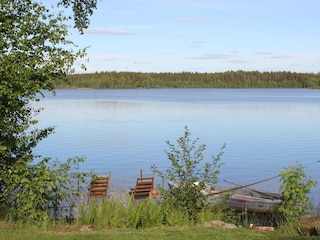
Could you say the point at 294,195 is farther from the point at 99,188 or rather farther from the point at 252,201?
the point at 99,188

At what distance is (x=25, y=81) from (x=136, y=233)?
127 inches

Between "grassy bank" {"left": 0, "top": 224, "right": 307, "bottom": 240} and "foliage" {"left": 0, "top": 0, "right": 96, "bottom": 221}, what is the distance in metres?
0.42

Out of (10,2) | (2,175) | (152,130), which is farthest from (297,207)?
(152,130)

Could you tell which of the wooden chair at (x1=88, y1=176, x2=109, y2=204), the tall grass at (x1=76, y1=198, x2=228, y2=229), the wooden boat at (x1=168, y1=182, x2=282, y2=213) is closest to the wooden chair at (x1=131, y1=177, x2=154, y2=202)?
the wooden chair at (x1=88, y1=176, x2=109, y2=204)

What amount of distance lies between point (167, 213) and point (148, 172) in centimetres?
1393

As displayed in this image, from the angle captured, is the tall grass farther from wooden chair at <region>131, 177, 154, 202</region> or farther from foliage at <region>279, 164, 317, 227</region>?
wooden chair at <region>131, 177, 154, 202</region>

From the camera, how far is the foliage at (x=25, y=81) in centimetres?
860

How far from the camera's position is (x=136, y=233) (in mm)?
8414

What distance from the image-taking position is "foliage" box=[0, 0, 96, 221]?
28.2 feet

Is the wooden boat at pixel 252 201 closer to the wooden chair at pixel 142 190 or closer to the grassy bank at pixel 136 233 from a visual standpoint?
the wooden chair at pixel 142 190

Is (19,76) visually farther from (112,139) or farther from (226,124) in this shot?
(226,124)

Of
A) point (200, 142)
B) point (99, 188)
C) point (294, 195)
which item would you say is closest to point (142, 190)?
point (99, 188)

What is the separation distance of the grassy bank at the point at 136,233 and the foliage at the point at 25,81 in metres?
0.42

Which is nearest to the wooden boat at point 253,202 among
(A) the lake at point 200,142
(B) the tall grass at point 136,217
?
(B) the tall grass at point 136,217
